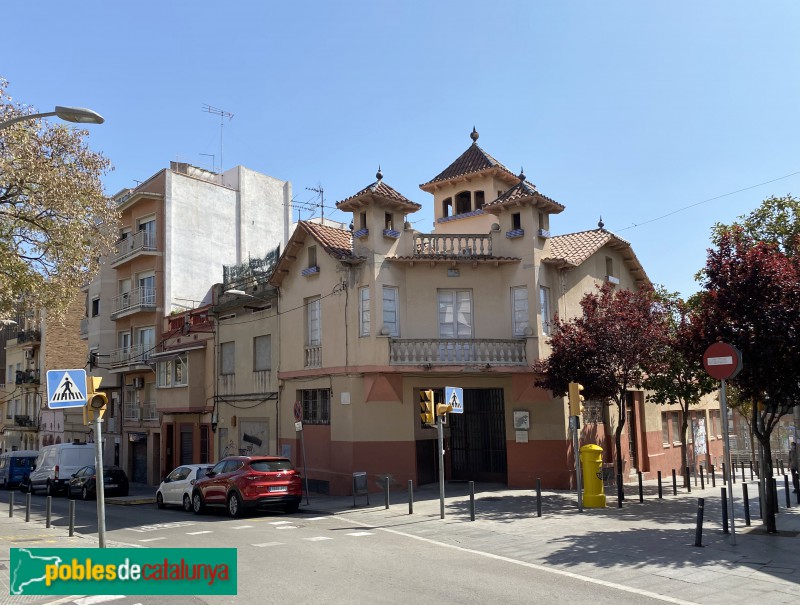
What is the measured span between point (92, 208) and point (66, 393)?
7.17 metres

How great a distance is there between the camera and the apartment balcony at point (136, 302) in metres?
35.7

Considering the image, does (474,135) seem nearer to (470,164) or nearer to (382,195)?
(470,164)

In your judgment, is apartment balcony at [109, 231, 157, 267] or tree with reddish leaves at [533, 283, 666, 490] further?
apartment balcony at [109, 231, 157, 267]

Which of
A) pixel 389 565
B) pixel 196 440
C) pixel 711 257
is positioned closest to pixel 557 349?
pixel 711 257

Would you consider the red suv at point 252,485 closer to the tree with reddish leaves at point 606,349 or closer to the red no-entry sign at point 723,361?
the tree with reddish leaves at point 606,349

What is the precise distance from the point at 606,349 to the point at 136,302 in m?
26.6

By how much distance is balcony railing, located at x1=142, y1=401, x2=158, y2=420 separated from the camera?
35.2 meters

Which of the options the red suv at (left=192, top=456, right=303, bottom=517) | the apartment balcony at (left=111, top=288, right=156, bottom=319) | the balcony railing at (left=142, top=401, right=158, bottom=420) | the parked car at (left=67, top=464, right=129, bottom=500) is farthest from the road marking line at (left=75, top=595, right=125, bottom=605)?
the apartment balcony at (left=111, top=288, right=156, bottom=319)

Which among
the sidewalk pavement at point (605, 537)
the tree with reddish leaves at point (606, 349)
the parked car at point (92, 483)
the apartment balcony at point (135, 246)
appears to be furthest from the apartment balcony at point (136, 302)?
the tree with reddish leaves at point (606, 349)

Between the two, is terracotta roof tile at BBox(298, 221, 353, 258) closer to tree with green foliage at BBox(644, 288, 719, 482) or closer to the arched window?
the arched window

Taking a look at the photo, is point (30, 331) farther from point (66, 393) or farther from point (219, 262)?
point (66, 393)

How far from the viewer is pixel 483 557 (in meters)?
11.9

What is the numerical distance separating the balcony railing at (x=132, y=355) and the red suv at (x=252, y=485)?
17.6 m

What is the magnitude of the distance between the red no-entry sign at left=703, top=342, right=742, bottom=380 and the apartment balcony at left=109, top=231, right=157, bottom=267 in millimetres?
29856
